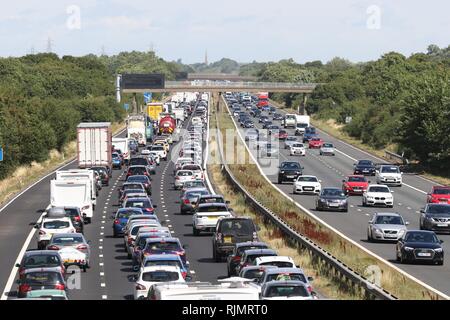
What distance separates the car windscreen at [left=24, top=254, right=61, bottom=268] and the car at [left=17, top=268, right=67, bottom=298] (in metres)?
3.29

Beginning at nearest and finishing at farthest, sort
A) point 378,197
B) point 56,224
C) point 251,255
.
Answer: point 251,255
point 56,224
point 378,197

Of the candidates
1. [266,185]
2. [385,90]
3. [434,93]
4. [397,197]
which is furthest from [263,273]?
[385,90]

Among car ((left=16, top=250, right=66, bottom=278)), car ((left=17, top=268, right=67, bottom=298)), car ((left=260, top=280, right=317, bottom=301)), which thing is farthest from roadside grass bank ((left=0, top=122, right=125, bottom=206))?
car ((left=260, top=280, right=317, bottom=301))

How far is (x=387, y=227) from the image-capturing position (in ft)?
150

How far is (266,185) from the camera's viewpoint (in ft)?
247

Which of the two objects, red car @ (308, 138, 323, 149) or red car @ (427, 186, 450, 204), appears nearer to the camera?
red car @ (427, 186, 450, 204)

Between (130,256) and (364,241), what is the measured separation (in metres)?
9.67

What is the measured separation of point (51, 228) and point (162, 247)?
10000mm

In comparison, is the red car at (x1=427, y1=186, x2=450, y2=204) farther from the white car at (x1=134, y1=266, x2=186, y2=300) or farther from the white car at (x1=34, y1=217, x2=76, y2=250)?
the white car at (x1=134, y1=266, x2=186, y2=300)

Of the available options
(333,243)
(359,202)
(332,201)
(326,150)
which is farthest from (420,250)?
(326,150)

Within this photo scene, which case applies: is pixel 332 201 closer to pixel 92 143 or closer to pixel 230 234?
pixel 230 234

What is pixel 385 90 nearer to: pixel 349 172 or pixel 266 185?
pixel 349 172

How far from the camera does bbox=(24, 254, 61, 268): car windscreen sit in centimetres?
3266

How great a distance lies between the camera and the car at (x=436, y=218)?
48.8 metres
